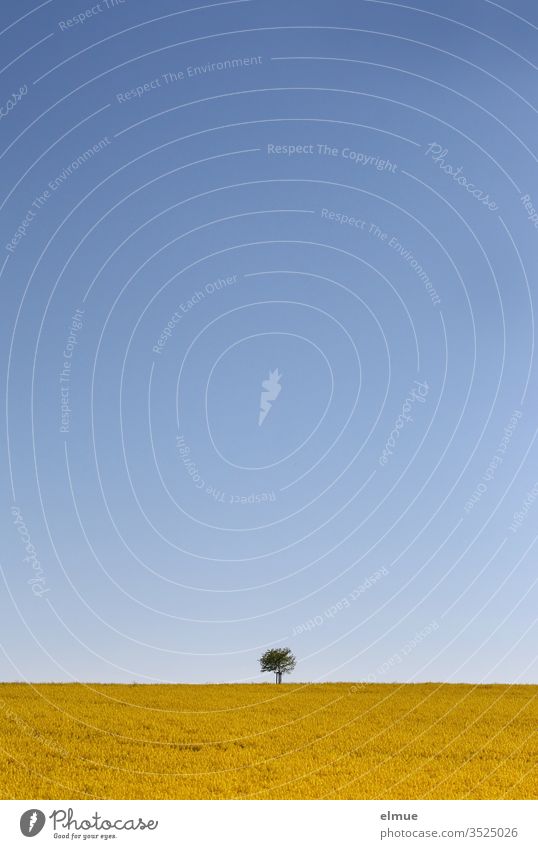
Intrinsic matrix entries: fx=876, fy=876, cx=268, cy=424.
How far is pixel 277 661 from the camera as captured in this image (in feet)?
211

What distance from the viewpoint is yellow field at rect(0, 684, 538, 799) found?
762 inches

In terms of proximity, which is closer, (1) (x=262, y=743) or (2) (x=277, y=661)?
(1) (x=262, y=743)

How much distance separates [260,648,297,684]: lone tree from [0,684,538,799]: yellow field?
69.7 feet

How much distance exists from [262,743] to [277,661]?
38987 millimetres

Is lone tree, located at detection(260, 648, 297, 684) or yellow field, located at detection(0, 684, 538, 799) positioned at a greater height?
lone tree, located at detection(260, 648, 297, 684)

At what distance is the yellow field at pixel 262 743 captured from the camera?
19.3 m

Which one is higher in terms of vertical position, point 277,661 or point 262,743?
point 277,661

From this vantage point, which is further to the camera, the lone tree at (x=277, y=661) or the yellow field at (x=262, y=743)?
the lone tree at (x=277, y=661)

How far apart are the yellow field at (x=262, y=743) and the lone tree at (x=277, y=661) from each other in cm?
2125

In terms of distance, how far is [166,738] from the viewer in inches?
1048
